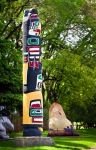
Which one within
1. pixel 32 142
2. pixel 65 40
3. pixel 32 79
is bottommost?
pixel 32 142

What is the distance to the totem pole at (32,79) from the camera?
24.5m

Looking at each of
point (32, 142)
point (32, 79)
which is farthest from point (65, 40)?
point (32, 142)

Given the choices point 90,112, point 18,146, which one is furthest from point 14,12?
point 90,112

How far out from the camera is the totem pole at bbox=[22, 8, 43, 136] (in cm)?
2447

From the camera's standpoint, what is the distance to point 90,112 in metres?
56.4

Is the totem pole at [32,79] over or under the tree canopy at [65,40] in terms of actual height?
under

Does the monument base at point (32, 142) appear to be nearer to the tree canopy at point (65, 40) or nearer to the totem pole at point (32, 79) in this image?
the totem pole at point (32, 79)

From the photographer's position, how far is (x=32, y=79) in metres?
24.8

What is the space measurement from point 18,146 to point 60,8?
13596mm

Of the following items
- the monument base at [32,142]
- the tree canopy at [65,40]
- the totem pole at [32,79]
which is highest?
the tree canopy at [65,40]

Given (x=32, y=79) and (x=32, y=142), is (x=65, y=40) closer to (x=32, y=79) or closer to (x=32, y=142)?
(x=32, y=79)

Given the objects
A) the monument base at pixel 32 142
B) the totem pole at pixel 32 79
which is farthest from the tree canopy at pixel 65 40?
the monument base at pixel 32 142

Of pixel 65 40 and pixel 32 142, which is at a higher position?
pixel 65 40

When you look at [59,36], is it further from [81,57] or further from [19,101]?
[19,101]
